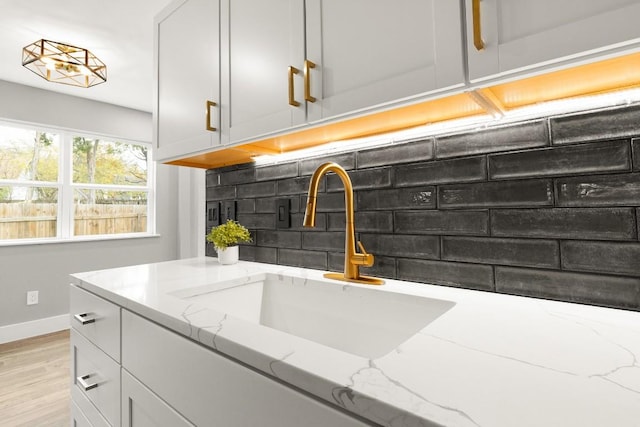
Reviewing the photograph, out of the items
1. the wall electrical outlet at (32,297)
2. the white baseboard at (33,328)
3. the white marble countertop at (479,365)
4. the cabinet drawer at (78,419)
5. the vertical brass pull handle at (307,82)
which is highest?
the vertical brass pull handle at (307,82)

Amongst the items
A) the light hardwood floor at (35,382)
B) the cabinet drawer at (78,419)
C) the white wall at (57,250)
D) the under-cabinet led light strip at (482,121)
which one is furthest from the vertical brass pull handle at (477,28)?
the white wall at (57,250)

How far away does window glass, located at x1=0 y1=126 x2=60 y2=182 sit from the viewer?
317 cm

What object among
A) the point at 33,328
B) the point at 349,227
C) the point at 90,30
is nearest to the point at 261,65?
the point at 349,227

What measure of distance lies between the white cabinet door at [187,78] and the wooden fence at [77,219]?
8.78 ft

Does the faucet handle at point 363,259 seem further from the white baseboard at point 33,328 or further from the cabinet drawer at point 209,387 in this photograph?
the white baseboard at point 33,328

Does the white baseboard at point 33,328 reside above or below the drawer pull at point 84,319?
below

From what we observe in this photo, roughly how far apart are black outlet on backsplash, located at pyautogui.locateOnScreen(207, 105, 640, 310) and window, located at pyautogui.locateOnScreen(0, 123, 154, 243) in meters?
3.47

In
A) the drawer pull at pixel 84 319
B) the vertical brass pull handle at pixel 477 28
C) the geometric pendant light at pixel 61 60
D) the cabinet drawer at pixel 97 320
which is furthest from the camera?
the geometric pendant light at pixel 61 60

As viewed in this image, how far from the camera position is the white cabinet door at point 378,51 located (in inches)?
28.6

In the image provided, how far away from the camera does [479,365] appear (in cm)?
52

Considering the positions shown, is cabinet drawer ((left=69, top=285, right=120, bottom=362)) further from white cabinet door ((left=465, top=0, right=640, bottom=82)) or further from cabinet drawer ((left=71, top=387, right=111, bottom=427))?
white cabinet door ((left=465, top=0, right=640, bottom=82))

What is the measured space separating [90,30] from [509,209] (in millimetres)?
2826

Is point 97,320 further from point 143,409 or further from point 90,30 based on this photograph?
point 90,30

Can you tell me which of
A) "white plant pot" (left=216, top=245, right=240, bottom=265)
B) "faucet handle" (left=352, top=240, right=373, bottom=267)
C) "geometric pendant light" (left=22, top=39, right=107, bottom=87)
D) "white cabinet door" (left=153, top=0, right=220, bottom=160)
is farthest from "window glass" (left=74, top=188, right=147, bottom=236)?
"faucet handle" (left=352, top=240, right=373, bottom=267)
